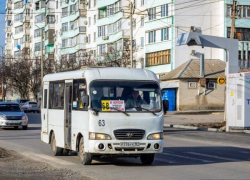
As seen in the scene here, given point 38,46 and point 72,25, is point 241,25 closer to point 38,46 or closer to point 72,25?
point 72,25

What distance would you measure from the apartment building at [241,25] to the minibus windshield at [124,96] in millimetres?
49667

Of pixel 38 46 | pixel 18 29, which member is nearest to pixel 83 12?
pixel 38 46

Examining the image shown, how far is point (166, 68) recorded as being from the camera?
64812 millimetres

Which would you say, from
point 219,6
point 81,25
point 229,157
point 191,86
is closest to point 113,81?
point 229,157

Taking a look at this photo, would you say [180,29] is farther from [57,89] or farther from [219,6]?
[57,89]

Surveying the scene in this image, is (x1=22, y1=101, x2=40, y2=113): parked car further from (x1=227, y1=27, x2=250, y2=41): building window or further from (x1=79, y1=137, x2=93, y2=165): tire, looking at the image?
(x1=79, y1=137, x2=93, y2=165): tire

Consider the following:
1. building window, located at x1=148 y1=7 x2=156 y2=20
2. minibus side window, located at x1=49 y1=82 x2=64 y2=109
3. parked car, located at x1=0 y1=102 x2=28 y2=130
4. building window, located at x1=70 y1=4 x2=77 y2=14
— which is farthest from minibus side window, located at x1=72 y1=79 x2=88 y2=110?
building window, located at x1=70 y1=4 x2=77 y2=14

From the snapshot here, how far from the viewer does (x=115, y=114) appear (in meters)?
14.3

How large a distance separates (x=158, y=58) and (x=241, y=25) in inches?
378

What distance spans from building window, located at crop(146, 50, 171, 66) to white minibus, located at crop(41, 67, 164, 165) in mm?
48830

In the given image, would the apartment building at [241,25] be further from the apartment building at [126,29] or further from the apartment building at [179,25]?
the apartment building at [179,25]

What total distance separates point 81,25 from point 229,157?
72469 millimetres

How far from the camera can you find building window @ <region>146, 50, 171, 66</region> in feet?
211

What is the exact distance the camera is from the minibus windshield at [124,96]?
1446 centimetres
